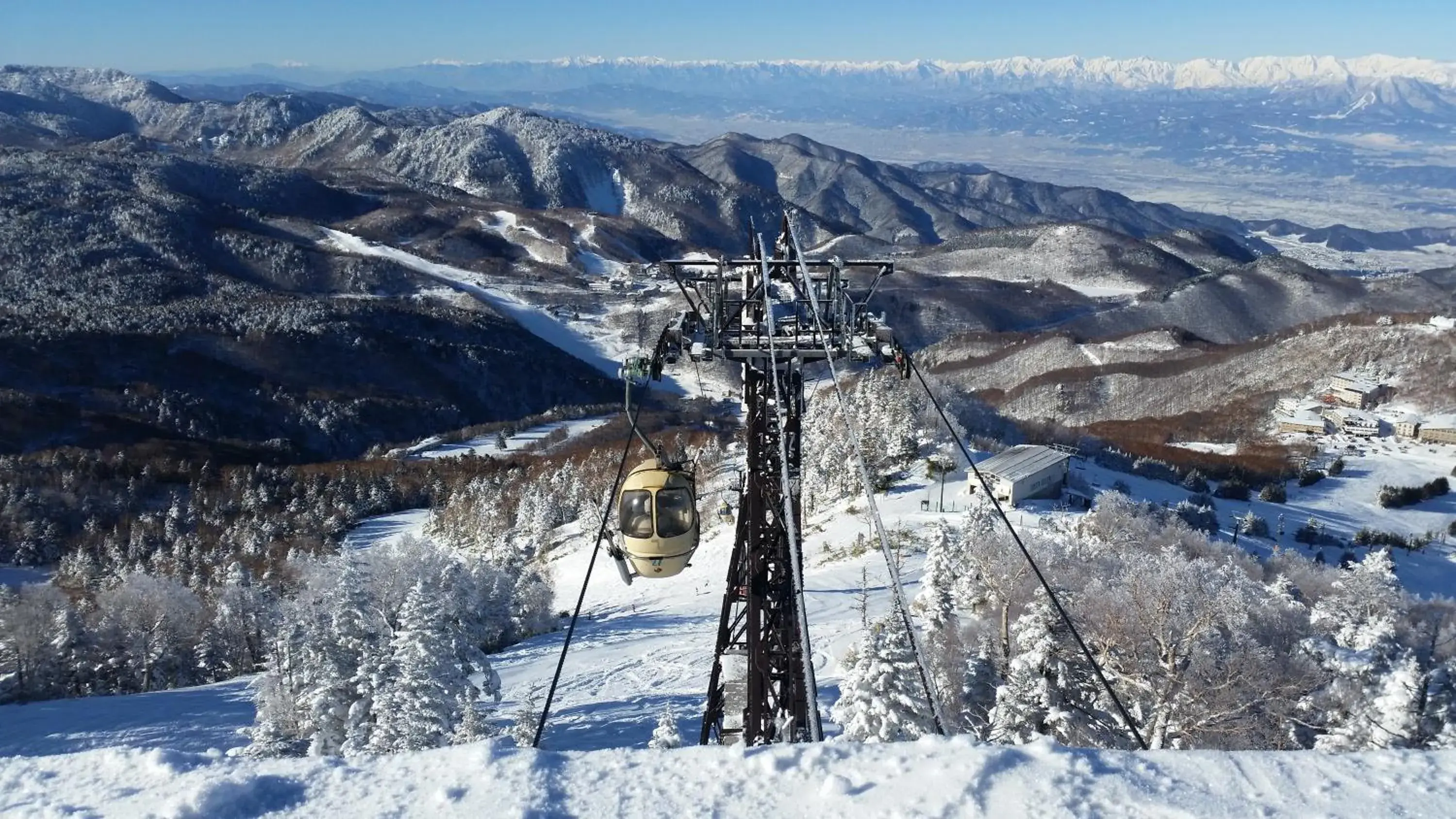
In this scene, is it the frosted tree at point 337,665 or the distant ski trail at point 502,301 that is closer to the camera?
the frosted tree at point 337,665

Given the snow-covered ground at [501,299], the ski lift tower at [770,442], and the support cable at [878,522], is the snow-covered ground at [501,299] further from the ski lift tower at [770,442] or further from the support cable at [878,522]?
the support cable at [878,522]

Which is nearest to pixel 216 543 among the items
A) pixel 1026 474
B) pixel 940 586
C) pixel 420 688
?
pixel 420 688

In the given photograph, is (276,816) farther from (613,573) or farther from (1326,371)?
(1326,371)

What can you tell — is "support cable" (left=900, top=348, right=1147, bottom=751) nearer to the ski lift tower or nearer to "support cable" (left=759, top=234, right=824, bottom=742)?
the ski lift tower

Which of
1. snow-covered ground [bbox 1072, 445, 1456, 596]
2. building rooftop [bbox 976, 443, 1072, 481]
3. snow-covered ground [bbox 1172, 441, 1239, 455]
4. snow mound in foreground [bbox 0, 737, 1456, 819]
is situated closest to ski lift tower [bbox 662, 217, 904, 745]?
snow mound in foreground [bbox 0, 737, 1456, 819]

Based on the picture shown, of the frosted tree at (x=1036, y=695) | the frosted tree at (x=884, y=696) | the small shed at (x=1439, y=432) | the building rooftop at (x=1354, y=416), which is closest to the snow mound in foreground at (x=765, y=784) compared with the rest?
the frosted tree at (x=1036, y=695)

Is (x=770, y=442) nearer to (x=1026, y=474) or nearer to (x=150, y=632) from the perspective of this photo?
(x=1026, y=474)

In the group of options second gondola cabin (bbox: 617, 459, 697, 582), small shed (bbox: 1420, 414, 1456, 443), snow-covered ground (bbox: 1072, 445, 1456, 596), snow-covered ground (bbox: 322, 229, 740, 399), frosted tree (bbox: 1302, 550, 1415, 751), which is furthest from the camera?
snow-covered ground (bbox: 322, 229, 740, 399)
